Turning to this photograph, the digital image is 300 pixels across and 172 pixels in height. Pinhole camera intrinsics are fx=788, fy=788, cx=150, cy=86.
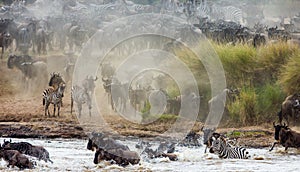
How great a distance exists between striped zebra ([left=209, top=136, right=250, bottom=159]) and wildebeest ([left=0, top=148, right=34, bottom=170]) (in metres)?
3.37

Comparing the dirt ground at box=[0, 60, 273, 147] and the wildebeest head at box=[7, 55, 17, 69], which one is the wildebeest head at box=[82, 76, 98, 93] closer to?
the dirt ground at box=[0, 60, 273, 147]

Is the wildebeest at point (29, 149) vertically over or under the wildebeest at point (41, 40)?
under

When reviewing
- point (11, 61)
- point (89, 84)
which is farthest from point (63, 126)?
point (11, 61)

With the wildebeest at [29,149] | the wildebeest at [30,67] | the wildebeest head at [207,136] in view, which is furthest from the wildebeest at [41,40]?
the wildebeest at [29,149]

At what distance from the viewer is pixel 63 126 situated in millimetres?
16781

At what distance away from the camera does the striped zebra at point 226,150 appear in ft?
44.5

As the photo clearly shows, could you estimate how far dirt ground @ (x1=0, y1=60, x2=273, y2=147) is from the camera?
1597cm

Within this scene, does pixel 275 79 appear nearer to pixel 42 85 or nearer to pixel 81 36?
pixel 42 85

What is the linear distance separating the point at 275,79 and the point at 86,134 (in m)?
4.60

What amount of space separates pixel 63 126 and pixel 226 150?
4459mm

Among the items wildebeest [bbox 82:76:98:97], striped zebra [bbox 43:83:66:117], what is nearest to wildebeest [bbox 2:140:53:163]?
striped zebra [bbox 43:83:66:117]

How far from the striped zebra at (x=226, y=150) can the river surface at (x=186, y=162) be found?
0.37 feet

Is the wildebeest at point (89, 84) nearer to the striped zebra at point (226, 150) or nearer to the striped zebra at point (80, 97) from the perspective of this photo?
the striped zebra at point (80, 97)

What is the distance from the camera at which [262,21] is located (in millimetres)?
33719
